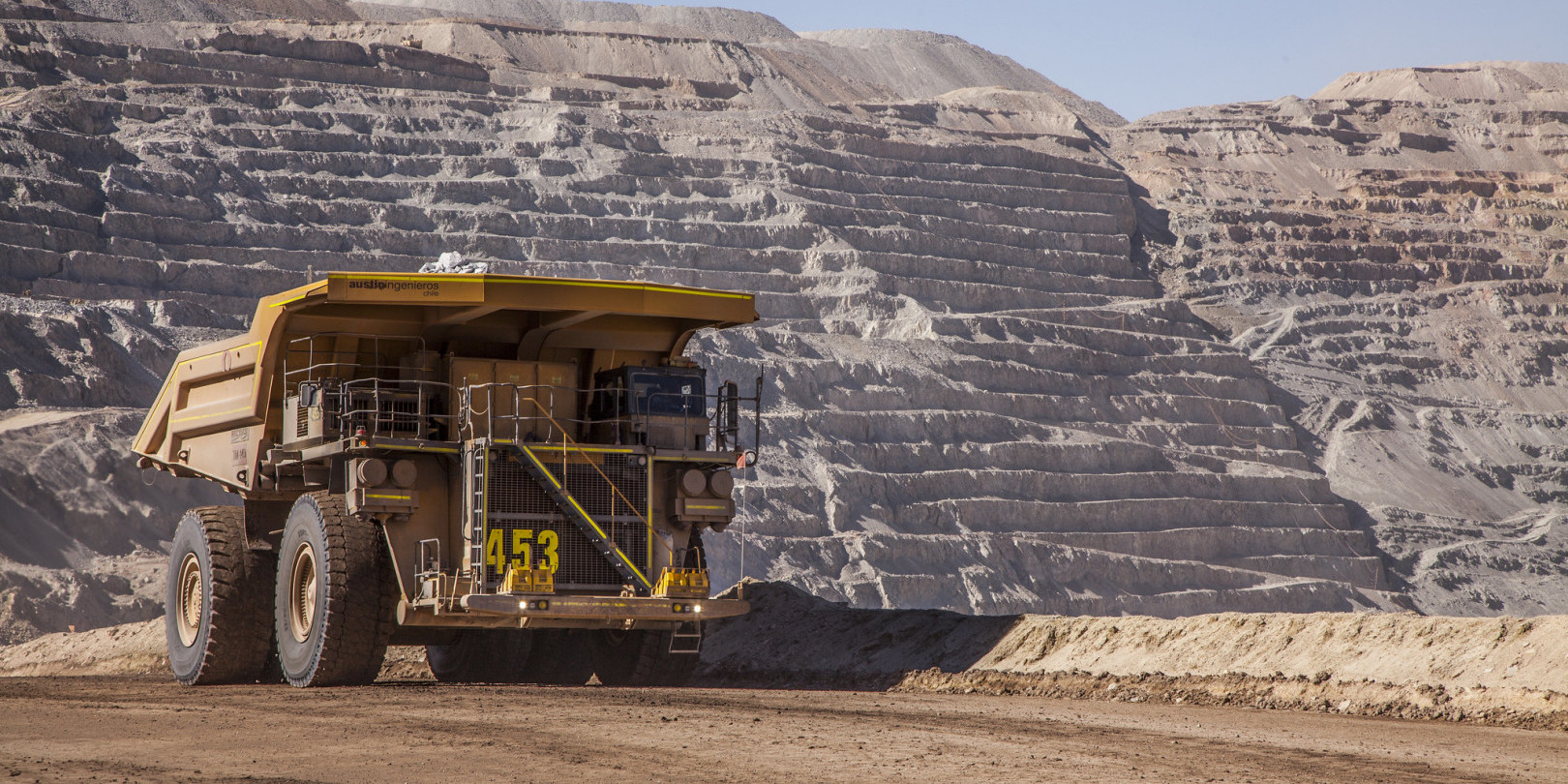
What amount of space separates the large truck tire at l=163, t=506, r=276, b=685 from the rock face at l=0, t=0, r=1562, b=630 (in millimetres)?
25305

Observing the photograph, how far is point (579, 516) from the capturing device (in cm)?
1564

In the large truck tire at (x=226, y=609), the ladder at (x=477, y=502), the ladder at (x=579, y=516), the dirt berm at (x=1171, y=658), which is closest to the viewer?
the dirt berm at (x=1171, y=658)

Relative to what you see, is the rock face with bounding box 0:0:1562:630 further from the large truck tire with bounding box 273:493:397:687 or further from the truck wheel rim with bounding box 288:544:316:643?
the large truck tire with bounding box 273:493:397:687

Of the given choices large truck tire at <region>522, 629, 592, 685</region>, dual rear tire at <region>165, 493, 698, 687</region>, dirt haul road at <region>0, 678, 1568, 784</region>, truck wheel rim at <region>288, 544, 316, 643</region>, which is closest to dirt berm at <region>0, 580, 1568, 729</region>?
dirt haul road at <region>0, 678, 1568, 784</region>

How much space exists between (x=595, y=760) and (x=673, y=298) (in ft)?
23.1

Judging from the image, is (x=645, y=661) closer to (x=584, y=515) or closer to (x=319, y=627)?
(x=584, y=515)


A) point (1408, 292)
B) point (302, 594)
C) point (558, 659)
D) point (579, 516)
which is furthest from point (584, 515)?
point (1408, 292)

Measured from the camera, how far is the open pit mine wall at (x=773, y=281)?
57469 mm

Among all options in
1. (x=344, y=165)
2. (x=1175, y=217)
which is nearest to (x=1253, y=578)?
(x=1175, y=217)

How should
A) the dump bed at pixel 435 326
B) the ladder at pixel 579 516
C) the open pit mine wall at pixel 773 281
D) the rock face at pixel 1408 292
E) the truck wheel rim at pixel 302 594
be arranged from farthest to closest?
the rock face at pixel 1408 292, the open pit mine wall at pixel 773 281, the truck wheel rim at pixel 302 594, the dump bed at pixel 435 326, the ladder at pixel 579 516

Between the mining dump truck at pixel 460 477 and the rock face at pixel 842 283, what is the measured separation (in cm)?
2621

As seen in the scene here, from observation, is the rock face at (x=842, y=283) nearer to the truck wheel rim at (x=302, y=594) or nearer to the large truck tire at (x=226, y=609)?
the large truck tire at (x=226, y=609)

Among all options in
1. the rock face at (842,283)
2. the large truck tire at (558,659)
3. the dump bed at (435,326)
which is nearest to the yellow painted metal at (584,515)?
the dump bed at (435,326)

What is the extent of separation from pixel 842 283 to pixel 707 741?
2559 inches
